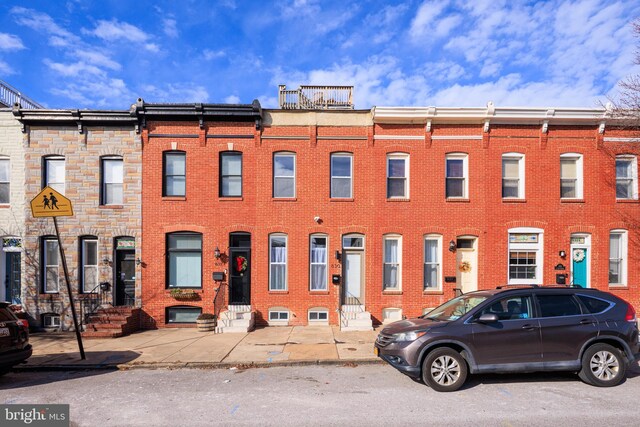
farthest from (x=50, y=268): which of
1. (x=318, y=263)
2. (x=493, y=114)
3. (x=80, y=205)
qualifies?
(x=493, y=114)

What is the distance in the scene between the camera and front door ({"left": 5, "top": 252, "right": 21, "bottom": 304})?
12.1 m

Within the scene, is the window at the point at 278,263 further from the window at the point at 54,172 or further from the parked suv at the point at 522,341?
the window at the point at 54,172

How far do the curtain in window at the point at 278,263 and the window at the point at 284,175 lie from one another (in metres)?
1.62

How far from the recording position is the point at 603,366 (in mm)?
6332

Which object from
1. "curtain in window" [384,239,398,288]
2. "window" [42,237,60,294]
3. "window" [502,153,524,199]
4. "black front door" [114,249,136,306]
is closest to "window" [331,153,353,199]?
"curtain in window" [384,239,398,288]

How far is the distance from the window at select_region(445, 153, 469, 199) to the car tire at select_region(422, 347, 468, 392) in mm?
7114

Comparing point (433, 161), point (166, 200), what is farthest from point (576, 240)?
point (166, 200)

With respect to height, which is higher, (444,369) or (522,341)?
(522,341)

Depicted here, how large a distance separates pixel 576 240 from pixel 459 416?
9.93 metres

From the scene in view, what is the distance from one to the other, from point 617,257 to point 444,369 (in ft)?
33.3

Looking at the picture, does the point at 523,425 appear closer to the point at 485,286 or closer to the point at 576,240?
the point at 485,286

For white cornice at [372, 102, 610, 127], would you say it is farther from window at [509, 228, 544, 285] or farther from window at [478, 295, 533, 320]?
window at [478, 295, 533, 320]

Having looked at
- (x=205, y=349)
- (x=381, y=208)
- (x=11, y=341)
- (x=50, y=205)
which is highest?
(x=381, y=208)

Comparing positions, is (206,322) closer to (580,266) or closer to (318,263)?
Result: (318,263)
